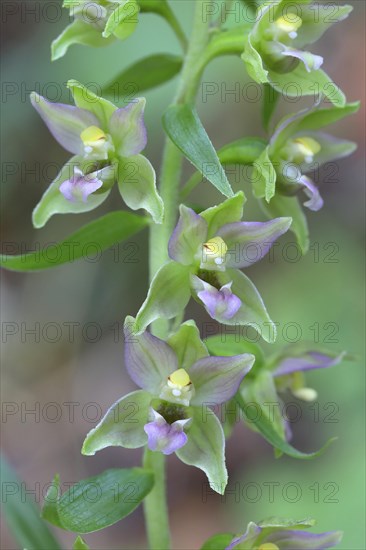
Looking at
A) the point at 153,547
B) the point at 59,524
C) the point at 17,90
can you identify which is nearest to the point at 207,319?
the point at 17,90

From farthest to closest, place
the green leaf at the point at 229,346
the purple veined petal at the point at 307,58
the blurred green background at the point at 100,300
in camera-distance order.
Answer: the blurred green background at the point at 100,300, the green leaf at the point at 229,346, the purple veined petal at the point at 307,58

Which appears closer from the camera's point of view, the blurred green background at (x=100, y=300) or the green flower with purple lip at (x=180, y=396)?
the green flower with purple lip at (x=180, y=396)

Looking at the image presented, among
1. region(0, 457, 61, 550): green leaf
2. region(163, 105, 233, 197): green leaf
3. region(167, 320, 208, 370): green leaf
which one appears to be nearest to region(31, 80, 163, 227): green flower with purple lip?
region(163, 105, 233, 197): green leaf

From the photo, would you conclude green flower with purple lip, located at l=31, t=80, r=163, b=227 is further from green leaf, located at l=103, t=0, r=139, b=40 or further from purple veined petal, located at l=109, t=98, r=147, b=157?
green leaf, located at l=103, t=0, r=139, b=40

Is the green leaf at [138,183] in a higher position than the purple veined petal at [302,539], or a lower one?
higher

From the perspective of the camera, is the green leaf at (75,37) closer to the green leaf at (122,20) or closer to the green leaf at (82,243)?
the green leaf at (122,20)

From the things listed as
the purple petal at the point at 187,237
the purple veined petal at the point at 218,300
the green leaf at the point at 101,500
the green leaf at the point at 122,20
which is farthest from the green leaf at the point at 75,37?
the green leaf at the point at 101,500

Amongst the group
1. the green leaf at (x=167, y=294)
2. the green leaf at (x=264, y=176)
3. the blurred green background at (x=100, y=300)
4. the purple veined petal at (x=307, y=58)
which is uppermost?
the purple veined petal at (x=307, y=58)
